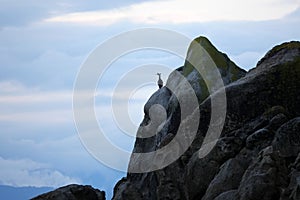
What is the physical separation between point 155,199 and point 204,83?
13.2 meters

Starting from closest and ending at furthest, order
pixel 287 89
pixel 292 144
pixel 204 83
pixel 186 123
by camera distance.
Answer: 1. pixel 292 144
2. pixel 287 89
3. pixel 186 123
4. pixel 204 83

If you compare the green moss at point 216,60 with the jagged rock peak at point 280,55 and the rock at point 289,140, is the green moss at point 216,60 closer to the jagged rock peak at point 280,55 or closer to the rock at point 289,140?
the jagged rock peak at point 280,55

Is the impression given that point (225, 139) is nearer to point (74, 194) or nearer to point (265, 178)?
point (265, 178)

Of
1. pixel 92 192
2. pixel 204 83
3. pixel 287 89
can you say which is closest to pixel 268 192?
pixel 287 89

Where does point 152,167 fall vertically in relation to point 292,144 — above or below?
above

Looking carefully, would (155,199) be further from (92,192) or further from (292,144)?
(292,144)

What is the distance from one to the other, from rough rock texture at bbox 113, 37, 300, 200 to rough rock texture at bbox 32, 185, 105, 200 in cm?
378

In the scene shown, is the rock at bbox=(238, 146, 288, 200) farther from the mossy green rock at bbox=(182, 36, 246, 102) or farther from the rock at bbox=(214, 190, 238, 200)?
the mossy green rock at bbox=(182, 36, 246, 102)

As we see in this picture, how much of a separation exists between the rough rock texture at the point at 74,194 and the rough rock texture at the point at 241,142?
3782 mm

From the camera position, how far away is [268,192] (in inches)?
1438

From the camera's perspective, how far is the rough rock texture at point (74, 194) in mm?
52534

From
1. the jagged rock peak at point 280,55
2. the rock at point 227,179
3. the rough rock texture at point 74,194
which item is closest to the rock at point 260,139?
the rock at point 227,179

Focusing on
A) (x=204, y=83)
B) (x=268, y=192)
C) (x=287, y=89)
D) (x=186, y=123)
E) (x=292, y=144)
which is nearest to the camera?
(x=268, y=192)

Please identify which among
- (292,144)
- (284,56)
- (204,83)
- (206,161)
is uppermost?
(204,83)
